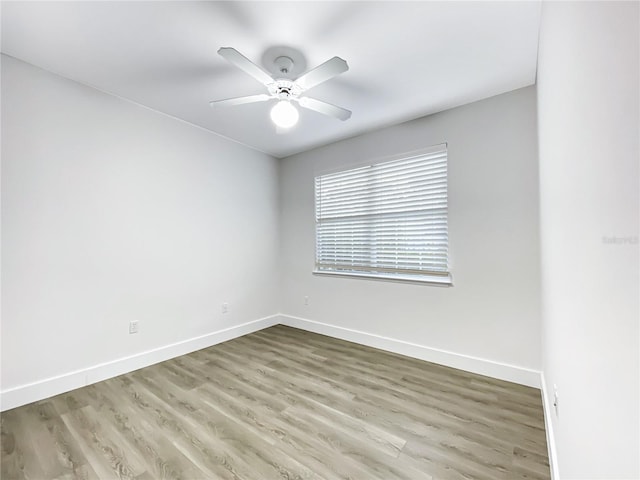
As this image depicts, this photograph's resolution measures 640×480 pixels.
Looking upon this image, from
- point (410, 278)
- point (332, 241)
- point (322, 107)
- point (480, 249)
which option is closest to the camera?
point (322, 107)

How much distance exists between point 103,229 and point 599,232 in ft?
10.3

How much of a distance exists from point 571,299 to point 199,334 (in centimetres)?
329

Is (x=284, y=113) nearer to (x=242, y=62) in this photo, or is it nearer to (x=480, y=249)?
(x=242, y=62)

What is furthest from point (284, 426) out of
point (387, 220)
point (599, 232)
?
point (387, 220)

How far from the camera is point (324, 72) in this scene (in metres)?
1.76

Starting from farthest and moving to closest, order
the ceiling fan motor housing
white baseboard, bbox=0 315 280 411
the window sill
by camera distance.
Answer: the window sill
white baseboard, bbox=0 315 280 411
the ceiling fan motor housing

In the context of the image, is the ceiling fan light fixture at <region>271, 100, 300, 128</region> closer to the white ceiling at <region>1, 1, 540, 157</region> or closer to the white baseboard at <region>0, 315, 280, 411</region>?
the white ceiling at <region>1, 1, 540, 157</region>

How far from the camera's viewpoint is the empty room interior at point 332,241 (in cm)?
86

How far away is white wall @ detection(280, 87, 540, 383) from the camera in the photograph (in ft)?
7.79

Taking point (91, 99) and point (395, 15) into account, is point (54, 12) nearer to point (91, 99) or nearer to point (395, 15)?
point (91, 99)

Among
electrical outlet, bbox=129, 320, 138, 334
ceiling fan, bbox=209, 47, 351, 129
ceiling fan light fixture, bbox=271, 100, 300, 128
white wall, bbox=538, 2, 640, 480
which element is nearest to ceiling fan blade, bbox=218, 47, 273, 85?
ceiling fan, bbox=209, 47, 351, 129

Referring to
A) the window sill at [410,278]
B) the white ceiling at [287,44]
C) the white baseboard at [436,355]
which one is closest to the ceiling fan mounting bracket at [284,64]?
the white ceiling at [287,44]

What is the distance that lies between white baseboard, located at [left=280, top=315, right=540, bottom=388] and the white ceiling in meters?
2.38

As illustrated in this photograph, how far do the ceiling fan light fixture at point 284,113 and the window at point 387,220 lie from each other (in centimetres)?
152
